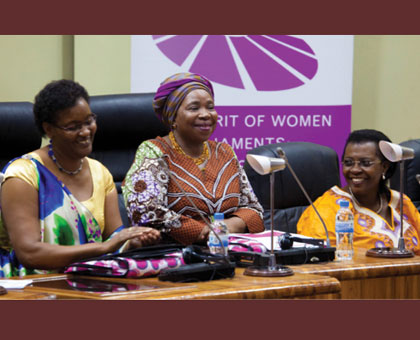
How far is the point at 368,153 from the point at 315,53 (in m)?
1.38

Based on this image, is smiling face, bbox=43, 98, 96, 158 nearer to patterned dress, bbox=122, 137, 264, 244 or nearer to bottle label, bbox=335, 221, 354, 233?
patterned dress, bbox=122, 137, 264, 244

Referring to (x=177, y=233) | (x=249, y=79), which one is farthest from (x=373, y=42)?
(x=177, y=233)

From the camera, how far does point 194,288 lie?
211 centimetres

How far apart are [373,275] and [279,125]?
2.15 metres

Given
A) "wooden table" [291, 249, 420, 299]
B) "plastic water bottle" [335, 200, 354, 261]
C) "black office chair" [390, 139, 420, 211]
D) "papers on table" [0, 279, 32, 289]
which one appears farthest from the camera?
"black office chair" [390, 139, 420, 211]

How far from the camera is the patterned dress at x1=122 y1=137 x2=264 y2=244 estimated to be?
3000 mm

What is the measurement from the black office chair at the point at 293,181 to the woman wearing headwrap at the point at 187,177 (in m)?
0.48

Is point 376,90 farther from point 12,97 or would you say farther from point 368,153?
point 12,97

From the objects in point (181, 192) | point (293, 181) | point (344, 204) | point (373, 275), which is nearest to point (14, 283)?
point (181, 192)

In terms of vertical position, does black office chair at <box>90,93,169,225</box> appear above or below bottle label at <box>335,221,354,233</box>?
above

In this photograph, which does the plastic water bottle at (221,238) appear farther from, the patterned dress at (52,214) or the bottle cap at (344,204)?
the bottle cap at (344,204)

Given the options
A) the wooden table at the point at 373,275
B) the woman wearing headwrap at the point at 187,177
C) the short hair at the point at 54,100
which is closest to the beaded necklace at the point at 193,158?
the woman wearing headwrap at the point at 187,177

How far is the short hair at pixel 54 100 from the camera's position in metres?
2.68

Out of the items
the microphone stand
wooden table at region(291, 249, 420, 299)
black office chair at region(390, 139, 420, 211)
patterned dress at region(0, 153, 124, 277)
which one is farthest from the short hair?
black office chair at region(390, 139, 420, 211)
